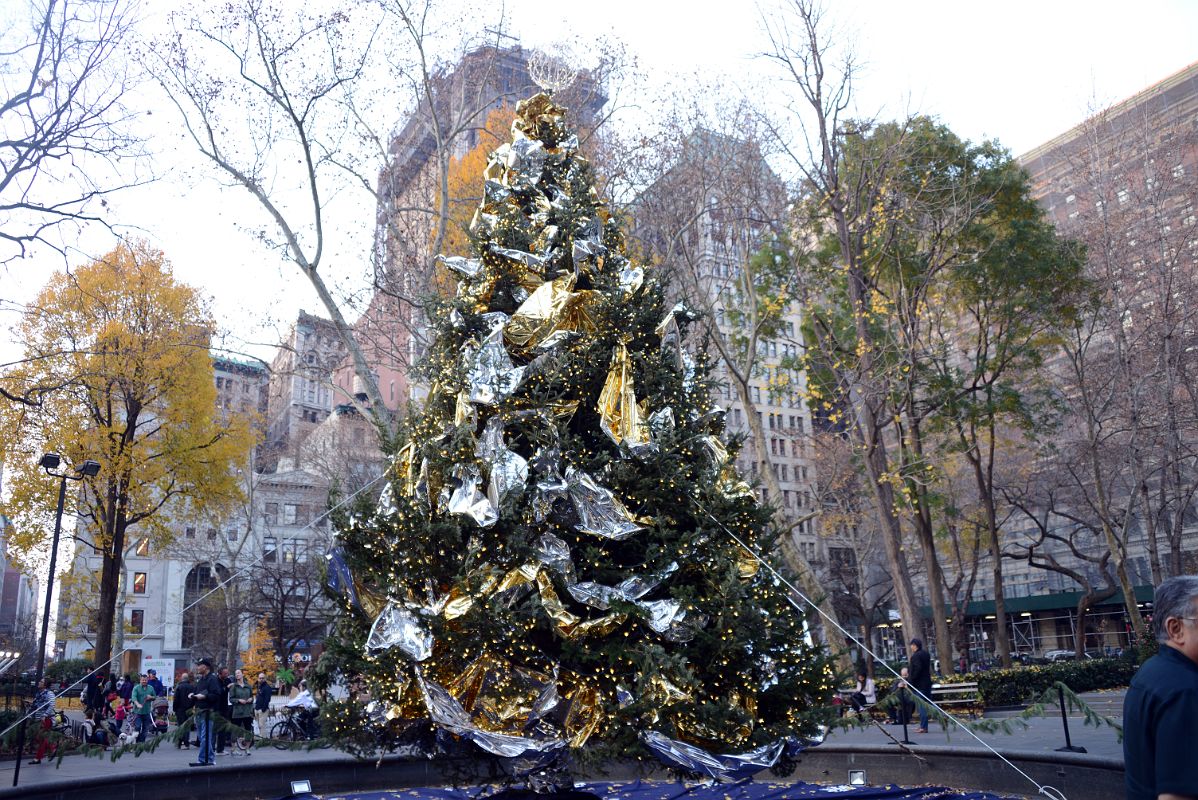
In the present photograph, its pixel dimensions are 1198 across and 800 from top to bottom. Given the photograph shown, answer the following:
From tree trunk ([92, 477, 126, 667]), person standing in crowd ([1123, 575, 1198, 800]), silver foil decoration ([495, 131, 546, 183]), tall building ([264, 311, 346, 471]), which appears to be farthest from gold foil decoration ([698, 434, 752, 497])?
tree trunk ([92, 477, 126, 667])

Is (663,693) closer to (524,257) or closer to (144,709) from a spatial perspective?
(524,257)

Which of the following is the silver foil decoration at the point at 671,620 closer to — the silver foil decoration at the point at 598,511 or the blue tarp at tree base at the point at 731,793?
the silver foil decoration at the point at 598,511

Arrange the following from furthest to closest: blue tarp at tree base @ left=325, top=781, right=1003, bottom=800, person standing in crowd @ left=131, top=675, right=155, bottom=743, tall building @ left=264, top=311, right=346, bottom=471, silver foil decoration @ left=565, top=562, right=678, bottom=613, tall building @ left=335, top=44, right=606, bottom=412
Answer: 1. tall building @ left=264, top=311, right=346, bottom=471
2. person standing in crowd @ left=131, top=675, right=155, bottom=743
3. tall building @ left=335, top=44, right=606, bottom=412
4. blue tarp at tree base @ left=325, top=781, right=1003, bottom=800
5. silver foil decoration @ left=565, top=562, right=678, bottom=613

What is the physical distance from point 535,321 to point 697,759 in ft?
12.5

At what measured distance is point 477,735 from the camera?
21.6 feet

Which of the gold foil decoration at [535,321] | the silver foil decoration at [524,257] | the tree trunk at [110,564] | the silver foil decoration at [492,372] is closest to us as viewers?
the silver foil decoration at [492,372]

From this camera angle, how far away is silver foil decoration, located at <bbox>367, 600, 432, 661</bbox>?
22.2 feet

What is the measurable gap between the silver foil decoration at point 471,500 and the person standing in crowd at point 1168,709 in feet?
16.3

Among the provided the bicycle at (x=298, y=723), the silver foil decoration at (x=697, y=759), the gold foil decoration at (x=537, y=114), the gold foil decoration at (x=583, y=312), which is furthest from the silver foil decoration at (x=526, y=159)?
the bicycle at (x=298, y=723)

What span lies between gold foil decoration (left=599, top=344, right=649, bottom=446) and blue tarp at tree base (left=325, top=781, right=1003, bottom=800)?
297 cm

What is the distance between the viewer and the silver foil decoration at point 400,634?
6758 millimetres

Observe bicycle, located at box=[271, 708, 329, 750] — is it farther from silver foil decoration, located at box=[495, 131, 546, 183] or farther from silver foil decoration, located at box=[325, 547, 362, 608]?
silver foil decoration, located at box=[495, 131, 546, 183]

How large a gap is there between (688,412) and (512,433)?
1.60m

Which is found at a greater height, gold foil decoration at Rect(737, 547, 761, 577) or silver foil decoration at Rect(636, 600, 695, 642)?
gold foil decoration at Rect(737, 547, 761, 577)
